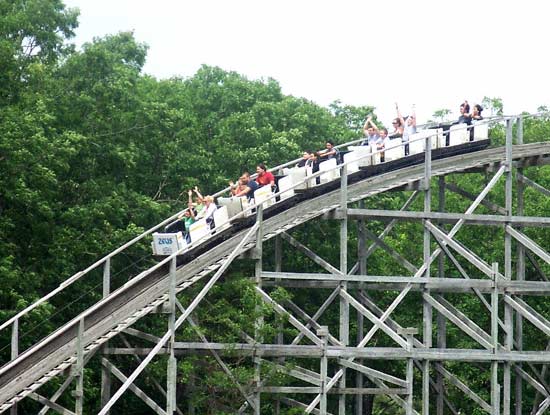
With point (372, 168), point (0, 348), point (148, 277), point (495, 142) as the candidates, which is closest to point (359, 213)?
point (372, 168)

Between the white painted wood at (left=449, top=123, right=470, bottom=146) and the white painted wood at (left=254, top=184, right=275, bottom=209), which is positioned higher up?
the white painted wood at (left=449, top=123, right=470, bottom=146)

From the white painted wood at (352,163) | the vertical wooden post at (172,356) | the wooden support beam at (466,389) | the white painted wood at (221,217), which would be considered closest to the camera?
the vertical wooden post at (172,356)

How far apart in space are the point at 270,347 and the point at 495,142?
30.7 m

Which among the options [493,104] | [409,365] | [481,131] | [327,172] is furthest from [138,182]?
[493,104]

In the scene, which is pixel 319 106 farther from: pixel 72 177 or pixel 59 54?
pixel 72 177

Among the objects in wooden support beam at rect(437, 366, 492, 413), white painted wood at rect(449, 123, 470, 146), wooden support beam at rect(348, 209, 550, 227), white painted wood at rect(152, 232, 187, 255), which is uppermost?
white painted wood at rect(449, 123, 470, 146)

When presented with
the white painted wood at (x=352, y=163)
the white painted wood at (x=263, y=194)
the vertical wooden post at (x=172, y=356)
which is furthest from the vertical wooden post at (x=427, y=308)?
the vertical wooden post at (x=172, y=356)

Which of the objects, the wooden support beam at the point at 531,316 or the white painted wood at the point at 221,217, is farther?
the wooden support beam at the point at 531,316

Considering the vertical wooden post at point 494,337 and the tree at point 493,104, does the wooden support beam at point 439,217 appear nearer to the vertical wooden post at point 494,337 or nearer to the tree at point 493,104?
the vertical wooden post at point 494,337

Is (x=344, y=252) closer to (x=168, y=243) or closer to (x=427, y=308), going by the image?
(x=427, y=308)

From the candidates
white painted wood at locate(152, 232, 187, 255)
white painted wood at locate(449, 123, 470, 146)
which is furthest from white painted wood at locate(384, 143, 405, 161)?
white painted wood at locate(152, 232, 187, 255)

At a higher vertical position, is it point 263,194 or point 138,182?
point 138,182

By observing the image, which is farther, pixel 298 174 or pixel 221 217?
pixel 298 174

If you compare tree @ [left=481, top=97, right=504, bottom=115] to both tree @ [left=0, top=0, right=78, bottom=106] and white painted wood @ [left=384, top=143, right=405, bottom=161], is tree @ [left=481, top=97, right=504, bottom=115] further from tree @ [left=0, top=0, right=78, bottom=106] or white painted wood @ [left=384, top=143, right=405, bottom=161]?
white painted wood @ [left=384, top=143, right=405, bottom=161]
